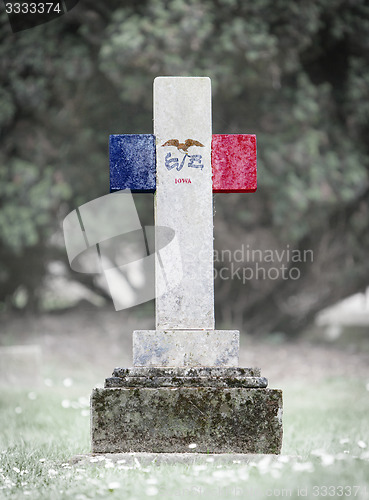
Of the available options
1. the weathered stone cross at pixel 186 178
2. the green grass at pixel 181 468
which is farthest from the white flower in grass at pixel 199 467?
the weathered stone cross at pixel 186 178

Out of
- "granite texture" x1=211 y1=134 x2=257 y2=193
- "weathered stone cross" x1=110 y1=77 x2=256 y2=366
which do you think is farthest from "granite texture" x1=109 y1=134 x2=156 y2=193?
"granite texture" x1=211 y1=134 x2=257 y2=193

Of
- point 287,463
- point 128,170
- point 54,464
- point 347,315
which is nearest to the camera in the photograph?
point 287,463

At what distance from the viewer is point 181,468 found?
337 cm

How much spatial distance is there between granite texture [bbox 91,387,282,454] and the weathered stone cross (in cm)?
42

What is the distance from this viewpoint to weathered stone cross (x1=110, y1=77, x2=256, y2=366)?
13.2ft

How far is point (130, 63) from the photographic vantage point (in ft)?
28.1

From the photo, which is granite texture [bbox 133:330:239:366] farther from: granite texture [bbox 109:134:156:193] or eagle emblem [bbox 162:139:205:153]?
eagle emblem [bbox 162:139:205:153]

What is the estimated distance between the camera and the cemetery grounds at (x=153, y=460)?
301 centimetres

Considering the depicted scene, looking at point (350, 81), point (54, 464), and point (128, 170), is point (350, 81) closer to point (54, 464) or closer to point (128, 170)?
point (128, 170)

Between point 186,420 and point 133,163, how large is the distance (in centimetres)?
173

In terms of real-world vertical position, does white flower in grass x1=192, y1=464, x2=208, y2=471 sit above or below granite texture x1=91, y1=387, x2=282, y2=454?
below

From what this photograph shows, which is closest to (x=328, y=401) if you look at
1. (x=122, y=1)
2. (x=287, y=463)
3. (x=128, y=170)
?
(x=287, y=463)

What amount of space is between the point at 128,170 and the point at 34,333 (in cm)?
→ 694

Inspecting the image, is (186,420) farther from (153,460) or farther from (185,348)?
(185,348)
